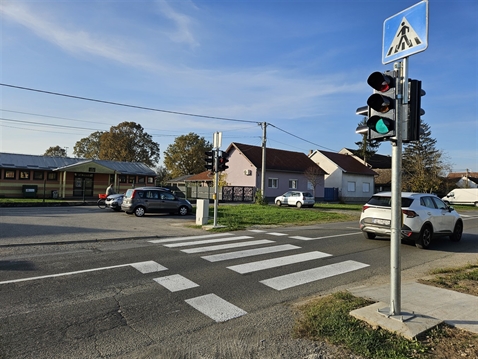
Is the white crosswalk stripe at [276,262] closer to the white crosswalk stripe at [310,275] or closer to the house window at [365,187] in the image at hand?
the white crosswalk stripe at [310,275]

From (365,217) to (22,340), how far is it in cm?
929

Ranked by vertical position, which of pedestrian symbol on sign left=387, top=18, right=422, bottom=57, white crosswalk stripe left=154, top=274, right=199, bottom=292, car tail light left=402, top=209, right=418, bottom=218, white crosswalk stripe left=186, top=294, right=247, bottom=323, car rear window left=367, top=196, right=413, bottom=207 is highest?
pedestrian symbol on sign left=387, top=18, right=422, bottom=57

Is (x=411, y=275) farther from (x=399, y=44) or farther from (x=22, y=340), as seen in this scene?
(x=22, y=340)

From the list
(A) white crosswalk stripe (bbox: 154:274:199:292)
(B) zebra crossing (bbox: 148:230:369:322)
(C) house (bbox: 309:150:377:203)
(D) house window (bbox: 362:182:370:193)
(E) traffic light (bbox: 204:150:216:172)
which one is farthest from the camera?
(D) house window (bbox: 362:182:370:193)

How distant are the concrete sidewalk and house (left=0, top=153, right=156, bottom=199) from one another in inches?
1124

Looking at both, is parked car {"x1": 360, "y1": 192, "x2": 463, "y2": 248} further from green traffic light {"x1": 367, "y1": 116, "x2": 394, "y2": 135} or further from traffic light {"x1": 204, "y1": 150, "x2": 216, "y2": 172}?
traffic light {"x1": 204, "y1": 150, "x2": 216, "y2": 172}

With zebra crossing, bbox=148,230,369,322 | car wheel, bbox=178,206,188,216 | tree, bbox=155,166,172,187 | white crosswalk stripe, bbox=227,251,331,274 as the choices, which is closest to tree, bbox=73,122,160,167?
tree, bbox=155,166,172,187

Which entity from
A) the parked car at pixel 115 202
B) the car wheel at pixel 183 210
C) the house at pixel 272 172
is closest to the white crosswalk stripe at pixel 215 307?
the car wheel at pixel 183 210

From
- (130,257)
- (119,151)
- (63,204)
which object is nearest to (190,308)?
(130,257)

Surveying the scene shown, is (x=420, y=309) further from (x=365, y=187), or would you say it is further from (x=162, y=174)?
(x=162, y=174)

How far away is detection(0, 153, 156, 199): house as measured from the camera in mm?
31328

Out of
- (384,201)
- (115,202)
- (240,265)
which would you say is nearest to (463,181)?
(384,201)

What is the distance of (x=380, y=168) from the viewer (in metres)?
64.8

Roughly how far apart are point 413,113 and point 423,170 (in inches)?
1801
